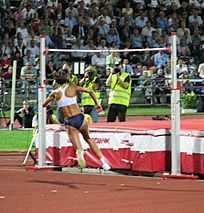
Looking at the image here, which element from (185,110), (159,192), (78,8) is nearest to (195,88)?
(185,110)

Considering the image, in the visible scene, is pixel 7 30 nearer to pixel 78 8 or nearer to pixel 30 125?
pixel 78 8

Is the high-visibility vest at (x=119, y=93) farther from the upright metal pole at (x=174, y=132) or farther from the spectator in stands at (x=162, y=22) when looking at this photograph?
the spectator in stands at (x=162, y=22)

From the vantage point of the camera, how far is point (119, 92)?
20.2 m

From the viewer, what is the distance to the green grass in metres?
21.8

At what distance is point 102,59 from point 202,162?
1607cm

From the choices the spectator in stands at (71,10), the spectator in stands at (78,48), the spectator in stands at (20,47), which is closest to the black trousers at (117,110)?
the spectator in stands at (78,48)

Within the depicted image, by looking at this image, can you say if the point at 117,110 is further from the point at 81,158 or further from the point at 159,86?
the point at 159,86

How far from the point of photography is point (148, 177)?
622 inches

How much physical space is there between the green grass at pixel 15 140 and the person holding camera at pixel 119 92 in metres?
2.38

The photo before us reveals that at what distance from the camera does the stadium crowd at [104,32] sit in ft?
102

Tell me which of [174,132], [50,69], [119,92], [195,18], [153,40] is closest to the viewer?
[174,132]

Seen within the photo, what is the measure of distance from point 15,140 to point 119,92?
4.21m

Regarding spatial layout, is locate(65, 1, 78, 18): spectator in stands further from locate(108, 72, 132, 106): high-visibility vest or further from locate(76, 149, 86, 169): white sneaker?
locate(76, 149, 86, 169): white sneaker

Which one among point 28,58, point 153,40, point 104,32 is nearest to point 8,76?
point 28,58
